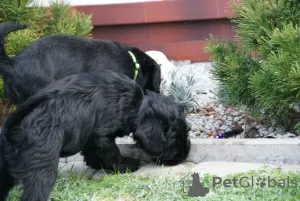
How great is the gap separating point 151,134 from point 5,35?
1.44m

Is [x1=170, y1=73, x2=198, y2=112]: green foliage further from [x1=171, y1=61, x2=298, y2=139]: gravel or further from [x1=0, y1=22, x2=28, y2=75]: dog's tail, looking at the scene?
[x1=0, y1=22, x2=28, y2=75]: dog's tail

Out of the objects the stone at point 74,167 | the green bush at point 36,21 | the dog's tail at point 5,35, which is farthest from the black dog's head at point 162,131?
the green bush at point 36,21

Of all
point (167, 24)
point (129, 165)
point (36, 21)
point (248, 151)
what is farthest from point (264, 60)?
point (167, 24)

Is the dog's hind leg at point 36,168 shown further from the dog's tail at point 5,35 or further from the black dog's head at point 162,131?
the dog's tail at point 5,35

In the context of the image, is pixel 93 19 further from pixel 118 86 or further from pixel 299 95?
pixel 299 95

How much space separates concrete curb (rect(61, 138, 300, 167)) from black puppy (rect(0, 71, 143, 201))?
0.50 m

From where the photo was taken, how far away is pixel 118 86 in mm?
4047

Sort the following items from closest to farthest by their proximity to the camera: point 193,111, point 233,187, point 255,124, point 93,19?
point 233,187 → point 255,124 → point 193,111 → point 93,19

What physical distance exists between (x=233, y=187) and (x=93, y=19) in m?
3.99

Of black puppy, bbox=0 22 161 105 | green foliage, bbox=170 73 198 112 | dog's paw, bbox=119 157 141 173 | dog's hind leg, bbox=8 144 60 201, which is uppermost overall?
black puppy, bbox=0 22 161 105

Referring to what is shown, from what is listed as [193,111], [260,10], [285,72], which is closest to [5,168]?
[285,72]

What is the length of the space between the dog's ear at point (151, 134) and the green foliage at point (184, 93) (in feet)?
4.99

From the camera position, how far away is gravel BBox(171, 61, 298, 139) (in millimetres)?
4996

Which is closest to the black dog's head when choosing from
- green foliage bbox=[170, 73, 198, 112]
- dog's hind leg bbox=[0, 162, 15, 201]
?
dog's hind leg bbox=[0, 162, 15, 201]
